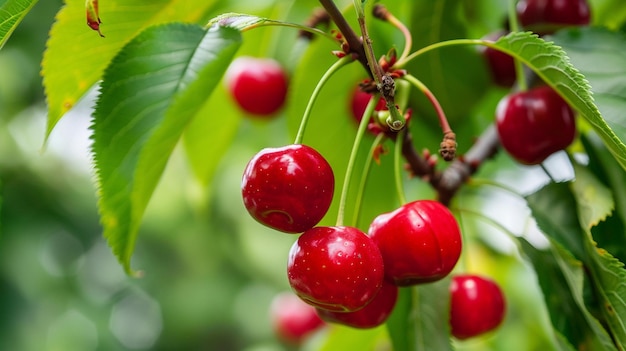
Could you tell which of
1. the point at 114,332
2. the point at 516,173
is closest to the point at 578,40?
the point at 516,173

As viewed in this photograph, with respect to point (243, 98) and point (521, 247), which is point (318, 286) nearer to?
point (521, 247)

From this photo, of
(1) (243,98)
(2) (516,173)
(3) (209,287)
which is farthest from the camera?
(3) (209,287)

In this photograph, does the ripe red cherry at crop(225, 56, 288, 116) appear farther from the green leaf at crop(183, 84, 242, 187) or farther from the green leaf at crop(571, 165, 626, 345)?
the green leaf at crop(571, 165, 626, 345)

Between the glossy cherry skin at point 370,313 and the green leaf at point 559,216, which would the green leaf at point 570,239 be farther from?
the glossy cherry skin at point 370,313

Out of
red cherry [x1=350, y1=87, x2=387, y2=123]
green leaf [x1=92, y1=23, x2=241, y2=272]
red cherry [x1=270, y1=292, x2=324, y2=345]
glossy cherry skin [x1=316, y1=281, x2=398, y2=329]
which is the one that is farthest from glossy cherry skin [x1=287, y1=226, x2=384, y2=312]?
red cherry [x1=270, y1=292, x2=324, y2=345]

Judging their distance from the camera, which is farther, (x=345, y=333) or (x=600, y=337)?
(x=345, y=333)

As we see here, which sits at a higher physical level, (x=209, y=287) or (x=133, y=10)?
(x=133, y=10)

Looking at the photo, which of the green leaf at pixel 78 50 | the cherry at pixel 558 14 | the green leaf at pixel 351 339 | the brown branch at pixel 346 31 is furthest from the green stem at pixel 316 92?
the green leaf at pixel 351 339
